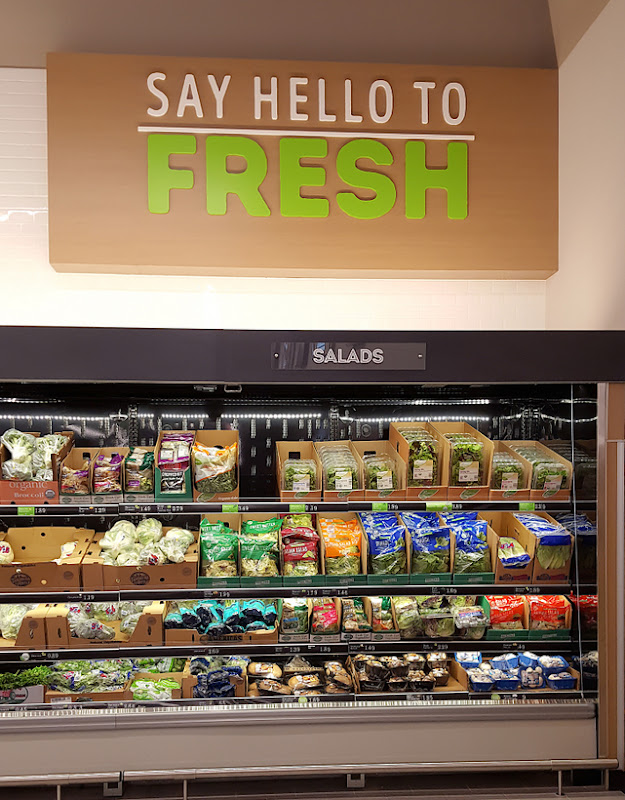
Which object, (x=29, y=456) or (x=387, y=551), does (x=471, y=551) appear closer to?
(x=387, y=551)

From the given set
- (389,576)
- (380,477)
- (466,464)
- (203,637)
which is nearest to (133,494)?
(203,637)

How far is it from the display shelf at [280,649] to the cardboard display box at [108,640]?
2cm

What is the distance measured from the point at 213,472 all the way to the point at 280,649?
0.88m

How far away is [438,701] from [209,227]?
8.31ft

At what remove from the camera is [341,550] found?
A: 3.01m

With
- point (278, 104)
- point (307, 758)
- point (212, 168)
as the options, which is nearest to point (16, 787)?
point (307, 758)

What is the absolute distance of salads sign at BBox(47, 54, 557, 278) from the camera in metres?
3.34

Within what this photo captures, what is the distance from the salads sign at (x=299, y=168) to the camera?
334 cm

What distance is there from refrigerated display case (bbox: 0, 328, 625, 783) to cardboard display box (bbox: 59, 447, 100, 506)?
0.05 ft

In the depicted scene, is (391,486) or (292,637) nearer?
(391,486)

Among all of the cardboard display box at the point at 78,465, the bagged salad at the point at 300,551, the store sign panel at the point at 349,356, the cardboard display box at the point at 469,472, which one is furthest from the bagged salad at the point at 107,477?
the cardboard display box at the point at 469,472

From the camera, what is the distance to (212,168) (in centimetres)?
338

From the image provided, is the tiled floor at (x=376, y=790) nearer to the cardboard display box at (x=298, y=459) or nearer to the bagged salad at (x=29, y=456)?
the cardboard display box at (x=298, y=459)

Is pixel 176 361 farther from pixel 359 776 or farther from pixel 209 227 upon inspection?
pixel 359 776
